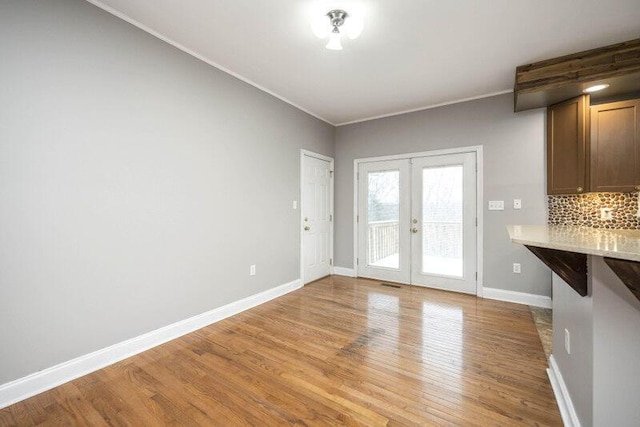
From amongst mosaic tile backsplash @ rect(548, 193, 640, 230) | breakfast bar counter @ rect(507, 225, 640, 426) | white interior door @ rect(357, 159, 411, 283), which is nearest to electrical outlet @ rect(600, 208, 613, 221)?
mosaic tile backsplash @ rect(548, 193, 640, 230)

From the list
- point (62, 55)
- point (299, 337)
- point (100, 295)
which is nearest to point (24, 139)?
point (62, 55)

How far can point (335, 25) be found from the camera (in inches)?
84.3

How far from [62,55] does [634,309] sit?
11.4 feet

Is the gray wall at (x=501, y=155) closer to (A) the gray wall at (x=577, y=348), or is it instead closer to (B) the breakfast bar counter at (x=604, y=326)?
(A) the gray wall at (x=577, y=348)

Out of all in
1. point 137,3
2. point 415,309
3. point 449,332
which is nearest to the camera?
point 137,3

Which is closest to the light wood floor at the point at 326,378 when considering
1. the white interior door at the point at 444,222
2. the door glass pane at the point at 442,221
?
the white interior door at the point at 444,222

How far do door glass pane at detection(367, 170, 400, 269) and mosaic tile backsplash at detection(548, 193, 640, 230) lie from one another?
1.89 meters

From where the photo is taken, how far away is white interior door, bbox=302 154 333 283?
13.9 ft

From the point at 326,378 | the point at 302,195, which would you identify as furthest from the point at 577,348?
the point at 302,195

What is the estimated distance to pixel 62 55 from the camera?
6.18 feet

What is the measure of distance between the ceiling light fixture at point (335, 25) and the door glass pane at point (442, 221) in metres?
2.43

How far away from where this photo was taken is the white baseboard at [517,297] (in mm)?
3293

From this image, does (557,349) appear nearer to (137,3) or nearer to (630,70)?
(630,70)

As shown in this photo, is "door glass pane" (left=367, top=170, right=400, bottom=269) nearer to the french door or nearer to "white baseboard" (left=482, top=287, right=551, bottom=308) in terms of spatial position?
the french door
